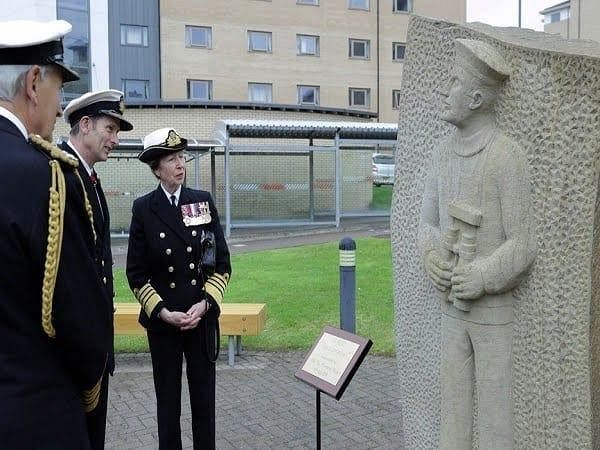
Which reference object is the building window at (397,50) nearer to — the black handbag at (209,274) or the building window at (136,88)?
the building window at (136,88)

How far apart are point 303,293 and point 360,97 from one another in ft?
93.9

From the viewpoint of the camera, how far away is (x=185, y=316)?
3.82 meters

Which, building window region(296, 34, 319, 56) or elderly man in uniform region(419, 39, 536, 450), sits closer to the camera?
elderly man in uniform region(419, 39, 536, 450)

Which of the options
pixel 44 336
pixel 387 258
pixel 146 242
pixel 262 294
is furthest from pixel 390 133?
pixel 44 336

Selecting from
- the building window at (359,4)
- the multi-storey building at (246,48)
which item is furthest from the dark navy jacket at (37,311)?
the building window at (359,4)

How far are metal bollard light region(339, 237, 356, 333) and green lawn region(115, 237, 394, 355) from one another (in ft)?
1.35

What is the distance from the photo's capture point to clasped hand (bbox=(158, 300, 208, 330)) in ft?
12.4

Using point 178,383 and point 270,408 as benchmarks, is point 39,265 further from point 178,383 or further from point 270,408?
point 270,408

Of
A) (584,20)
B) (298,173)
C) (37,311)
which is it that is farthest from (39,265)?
(584,20)

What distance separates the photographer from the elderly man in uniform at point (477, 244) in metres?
2.73

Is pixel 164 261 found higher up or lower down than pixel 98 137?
lower down

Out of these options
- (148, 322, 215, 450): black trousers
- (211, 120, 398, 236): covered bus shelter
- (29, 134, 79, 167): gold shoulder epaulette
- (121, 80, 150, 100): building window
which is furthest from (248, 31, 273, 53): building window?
(29, 134, 79, 167): gold shoulder epaulette

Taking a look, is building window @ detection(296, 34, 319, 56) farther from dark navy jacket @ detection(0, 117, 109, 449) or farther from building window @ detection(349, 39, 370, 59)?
dark navy jacket @ detection(0, 117, 109, 449)

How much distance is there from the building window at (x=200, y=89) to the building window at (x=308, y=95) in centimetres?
483
